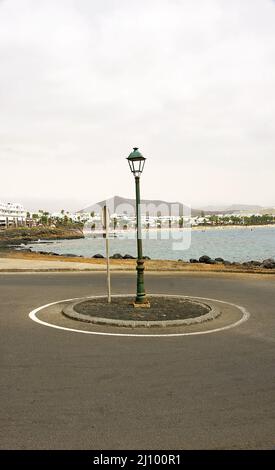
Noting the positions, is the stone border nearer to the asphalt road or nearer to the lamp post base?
the asphalt road

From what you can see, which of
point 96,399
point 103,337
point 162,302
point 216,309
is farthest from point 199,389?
point 162,302

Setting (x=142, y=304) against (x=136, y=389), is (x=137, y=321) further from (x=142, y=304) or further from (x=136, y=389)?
(x=136, y=389)

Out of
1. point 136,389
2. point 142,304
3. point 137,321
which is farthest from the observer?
point 142,304

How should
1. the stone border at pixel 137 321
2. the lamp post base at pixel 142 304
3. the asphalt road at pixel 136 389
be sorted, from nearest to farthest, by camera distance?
the asphalt road at pixel 136 389, the stone border at pixel 137 321, the lamp post base at pixel 142 304

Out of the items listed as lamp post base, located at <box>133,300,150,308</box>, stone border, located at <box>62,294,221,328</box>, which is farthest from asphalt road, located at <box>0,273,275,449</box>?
lamp post base, located at <box>133,300,150,308</box>

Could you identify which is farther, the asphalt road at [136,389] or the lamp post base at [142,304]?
the lamp post base at [142,304]

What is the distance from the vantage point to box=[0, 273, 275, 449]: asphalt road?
456cm

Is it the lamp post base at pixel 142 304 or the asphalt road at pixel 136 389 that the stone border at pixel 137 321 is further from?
the lamp post base at pixel 142 304

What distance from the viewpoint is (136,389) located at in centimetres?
588

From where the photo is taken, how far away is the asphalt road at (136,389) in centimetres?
456

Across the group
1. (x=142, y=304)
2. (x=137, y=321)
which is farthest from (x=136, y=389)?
(x=142, y=304)

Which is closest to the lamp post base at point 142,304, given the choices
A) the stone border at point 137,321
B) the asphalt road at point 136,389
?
the stone border at point 137,321

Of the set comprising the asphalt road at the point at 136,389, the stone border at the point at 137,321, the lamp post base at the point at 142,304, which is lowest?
the asphalt road at the point at 136,389
